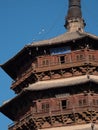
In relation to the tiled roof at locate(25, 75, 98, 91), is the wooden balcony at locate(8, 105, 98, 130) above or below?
below

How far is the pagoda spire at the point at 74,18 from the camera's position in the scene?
4516 cm

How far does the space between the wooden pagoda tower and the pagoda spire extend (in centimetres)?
311

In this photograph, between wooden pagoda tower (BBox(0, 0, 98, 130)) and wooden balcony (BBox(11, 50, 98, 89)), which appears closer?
wooden pagoda tower (BBox(0, 0, 98, 130))

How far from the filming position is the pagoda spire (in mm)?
45156

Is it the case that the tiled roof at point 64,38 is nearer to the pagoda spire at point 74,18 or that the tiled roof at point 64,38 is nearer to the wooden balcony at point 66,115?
the pagoda spire at point 74,18

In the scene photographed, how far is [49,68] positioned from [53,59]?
93cm

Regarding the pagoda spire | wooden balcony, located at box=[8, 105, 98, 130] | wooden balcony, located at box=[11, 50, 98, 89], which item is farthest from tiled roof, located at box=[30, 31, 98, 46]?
wooden balcony, located at box=[8, 105, 98, 130]

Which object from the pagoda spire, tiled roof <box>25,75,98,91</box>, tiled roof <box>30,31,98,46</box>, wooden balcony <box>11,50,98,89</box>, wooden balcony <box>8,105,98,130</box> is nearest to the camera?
wooden balcony <box>8,105,98,130</box>

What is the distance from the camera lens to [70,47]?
1567 inches

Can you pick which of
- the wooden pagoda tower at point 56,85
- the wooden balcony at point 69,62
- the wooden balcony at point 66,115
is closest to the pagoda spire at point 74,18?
the wooden pagoda tower at point 56,85

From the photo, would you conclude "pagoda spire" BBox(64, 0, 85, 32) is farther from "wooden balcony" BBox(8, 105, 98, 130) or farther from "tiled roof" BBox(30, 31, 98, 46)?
"wooden balcony" BBox(8, 105, 98, 130)

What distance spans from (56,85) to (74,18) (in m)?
10.3

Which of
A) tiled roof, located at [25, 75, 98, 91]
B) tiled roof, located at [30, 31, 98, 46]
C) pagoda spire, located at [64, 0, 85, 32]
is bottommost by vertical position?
tiled roof, located at [25, 75, 98, 91]

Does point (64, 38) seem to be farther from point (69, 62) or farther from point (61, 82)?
point (61, 82)
